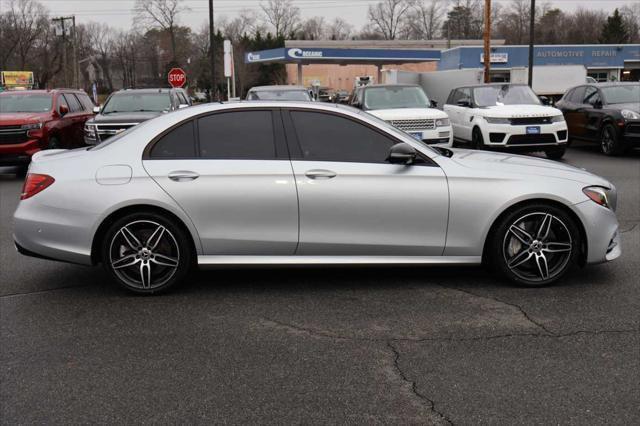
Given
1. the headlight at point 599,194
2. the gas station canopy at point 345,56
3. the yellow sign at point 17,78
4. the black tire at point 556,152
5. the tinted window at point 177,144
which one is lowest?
the black tire at point 556,152

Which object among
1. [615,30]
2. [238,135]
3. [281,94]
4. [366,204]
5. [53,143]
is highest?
[615,30]

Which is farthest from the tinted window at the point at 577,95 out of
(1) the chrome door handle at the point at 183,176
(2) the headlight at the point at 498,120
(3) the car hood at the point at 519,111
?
(1) the chrome door handle at the point at 183,176

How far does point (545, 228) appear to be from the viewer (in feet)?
18.1

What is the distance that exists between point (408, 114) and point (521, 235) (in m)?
8.91

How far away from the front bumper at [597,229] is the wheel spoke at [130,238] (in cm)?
356

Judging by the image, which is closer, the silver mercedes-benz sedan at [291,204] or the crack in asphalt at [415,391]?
the crack in asphalt at [415,391]

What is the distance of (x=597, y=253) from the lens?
5.53 meters

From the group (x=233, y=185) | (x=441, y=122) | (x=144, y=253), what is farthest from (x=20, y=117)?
(x=233, y=185)

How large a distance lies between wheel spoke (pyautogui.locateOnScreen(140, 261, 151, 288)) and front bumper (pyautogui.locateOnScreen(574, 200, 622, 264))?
3.49 metres

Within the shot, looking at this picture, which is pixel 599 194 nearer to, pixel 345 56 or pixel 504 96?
pixel 504 96

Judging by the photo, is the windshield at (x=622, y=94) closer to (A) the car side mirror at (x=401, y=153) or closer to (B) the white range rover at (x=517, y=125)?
(B) the white range rover at (x=517, y=125)

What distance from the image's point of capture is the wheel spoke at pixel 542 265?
5518 mm

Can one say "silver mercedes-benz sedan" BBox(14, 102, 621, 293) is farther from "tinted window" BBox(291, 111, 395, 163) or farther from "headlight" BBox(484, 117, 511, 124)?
"headlight" BBox(484, 117, 511, 124)

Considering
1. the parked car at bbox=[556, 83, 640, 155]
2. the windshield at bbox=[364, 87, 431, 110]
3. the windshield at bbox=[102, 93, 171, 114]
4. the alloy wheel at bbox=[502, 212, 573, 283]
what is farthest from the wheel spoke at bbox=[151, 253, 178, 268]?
the parked car at bbox=[556, 83, 640, 155]
